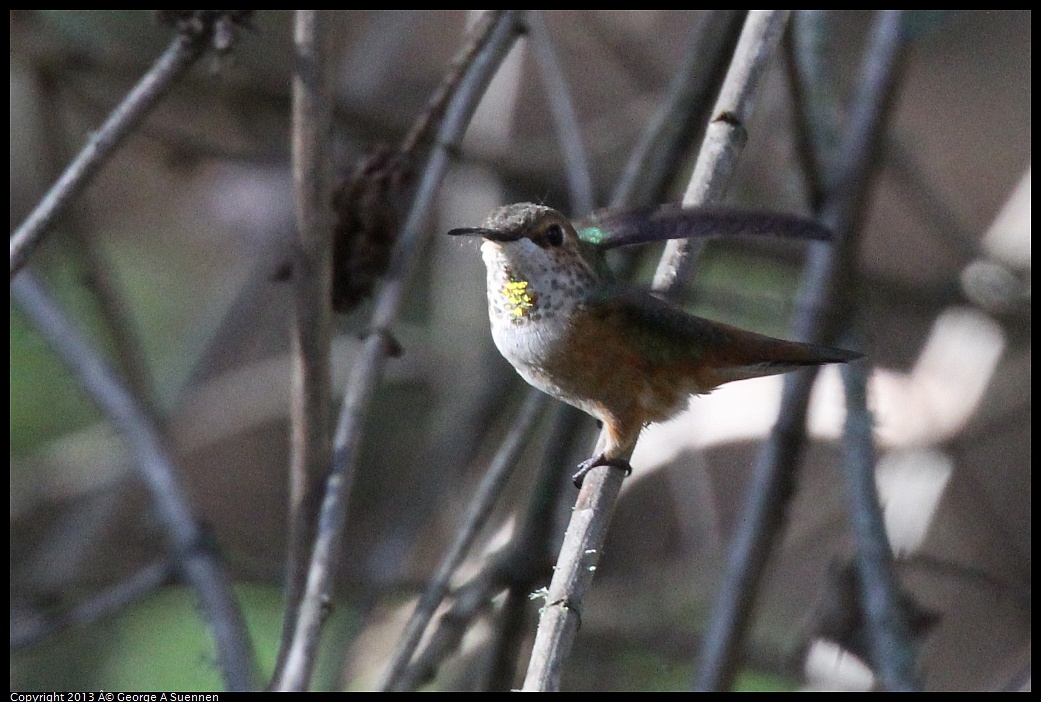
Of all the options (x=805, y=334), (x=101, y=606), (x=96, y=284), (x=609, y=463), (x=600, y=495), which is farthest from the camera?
(x=96, y=284)

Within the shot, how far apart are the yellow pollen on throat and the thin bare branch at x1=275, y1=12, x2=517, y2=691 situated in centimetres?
31

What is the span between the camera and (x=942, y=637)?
448 cm

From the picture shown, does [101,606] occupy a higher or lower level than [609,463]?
lower

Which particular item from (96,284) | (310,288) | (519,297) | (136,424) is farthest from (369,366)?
(96,284)

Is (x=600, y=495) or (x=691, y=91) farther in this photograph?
(x=691, y=91)

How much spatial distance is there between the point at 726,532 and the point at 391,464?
5.60ft

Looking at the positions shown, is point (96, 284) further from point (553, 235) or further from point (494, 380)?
point (553, 235)

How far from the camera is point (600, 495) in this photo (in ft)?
7.58

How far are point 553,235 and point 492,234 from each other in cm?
18

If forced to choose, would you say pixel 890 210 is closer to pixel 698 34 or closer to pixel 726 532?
pixel 726 532

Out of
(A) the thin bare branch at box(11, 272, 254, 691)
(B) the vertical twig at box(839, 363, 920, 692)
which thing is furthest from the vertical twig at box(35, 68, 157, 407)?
(B) the vertical twig at box(839, 363, 920, 692)

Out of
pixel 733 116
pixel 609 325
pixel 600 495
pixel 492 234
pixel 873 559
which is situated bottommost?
pixel 873 559

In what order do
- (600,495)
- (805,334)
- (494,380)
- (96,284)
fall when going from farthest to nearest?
(494,380) < (96,284) < (805,334) < (600,495)

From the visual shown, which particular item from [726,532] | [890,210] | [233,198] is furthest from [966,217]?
[233,198]
